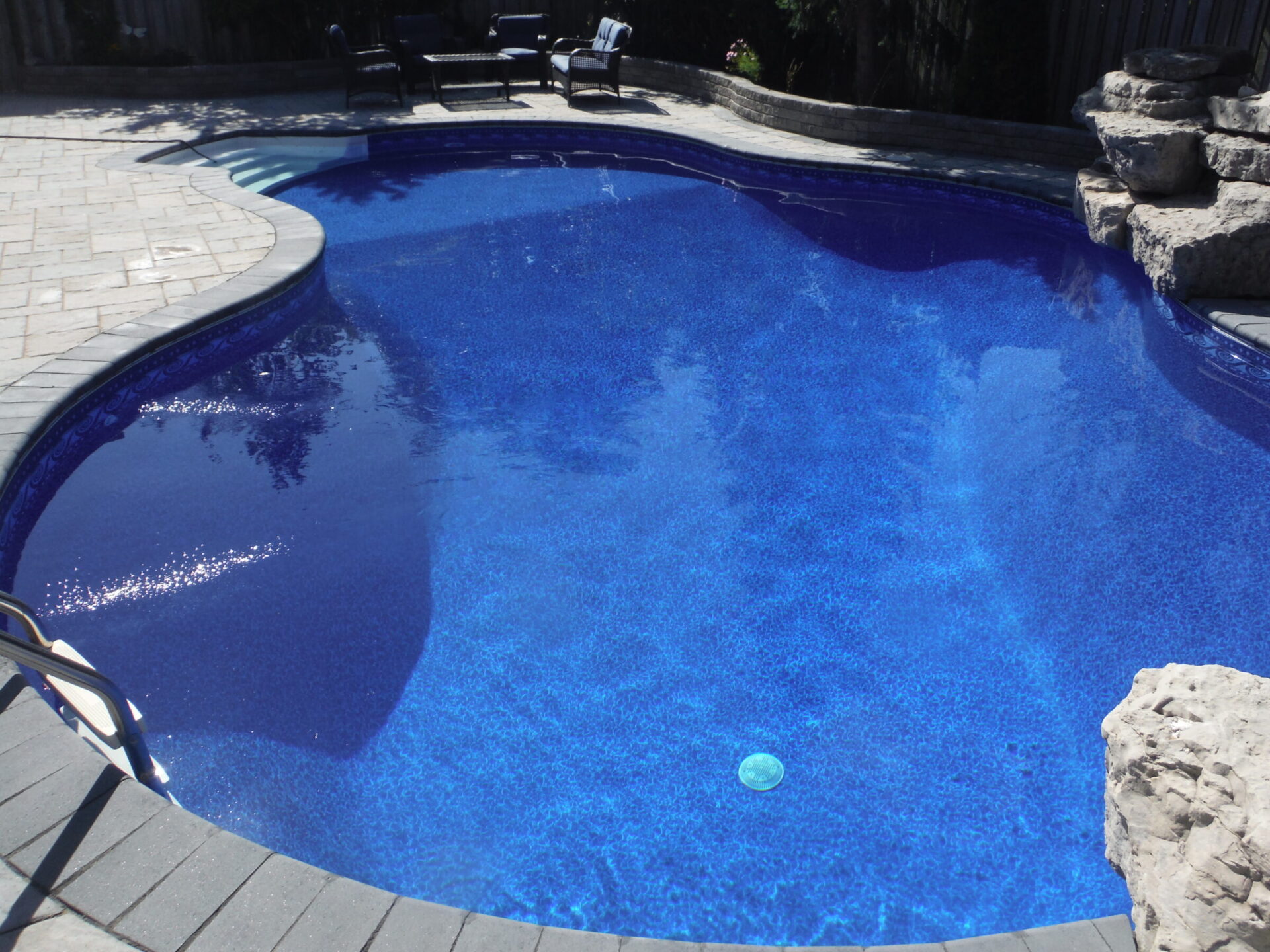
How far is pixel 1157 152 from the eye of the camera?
23.7 ft

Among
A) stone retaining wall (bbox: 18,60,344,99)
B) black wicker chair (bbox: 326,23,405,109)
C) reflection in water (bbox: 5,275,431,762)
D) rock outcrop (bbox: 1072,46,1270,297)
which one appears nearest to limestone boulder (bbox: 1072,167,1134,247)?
rock outcrop (bbox: 1072,46,1270,297)

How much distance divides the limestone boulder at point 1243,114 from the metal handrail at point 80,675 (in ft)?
23.6

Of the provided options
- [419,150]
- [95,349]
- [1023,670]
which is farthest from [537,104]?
[1023,670]

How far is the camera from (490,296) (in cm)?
750

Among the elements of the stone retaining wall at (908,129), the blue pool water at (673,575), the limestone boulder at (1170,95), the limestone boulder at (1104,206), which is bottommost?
the blue pool water at (673,575)

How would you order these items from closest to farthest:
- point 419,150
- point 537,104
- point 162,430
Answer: point 162,430 → point 419,150 → point 537,104

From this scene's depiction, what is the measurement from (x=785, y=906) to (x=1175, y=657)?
203 centimetres

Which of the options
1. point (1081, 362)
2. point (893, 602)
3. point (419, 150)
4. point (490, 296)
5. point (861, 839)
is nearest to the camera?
point (861, 839)

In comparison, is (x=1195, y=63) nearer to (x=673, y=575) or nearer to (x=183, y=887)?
(x=673, y=575)

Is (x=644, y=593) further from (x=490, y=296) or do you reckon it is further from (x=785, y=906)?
(x=490, y=296)

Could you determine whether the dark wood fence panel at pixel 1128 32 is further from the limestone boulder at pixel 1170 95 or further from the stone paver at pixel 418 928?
the stone paver at pixel 418 928

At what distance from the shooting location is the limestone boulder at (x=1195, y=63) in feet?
24.1

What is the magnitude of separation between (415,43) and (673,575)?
1094cm

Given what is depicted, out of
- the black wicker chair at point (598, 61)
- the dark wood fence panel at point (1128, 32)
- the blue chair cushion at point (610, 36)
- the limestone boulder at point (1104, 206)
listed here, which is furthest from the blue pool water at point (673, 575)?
the blue chair cushion at point (610, 36)
